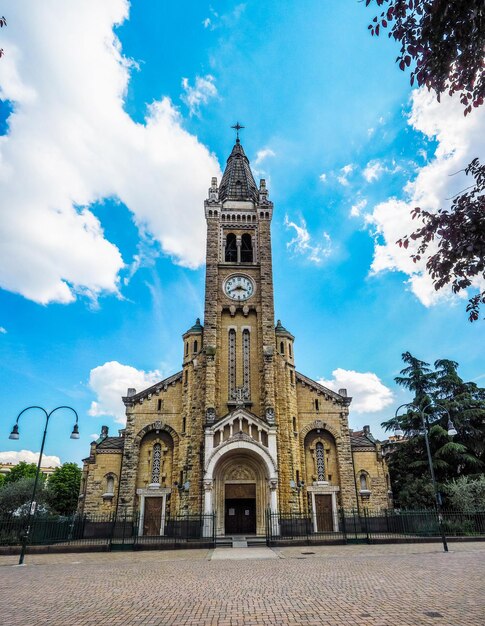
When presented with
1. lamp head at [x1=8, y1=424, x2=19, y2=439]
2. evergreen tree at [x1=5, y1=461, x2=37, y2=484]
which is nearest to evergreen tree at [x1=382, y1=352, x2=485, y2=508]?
lamp head at [x1=8, y1=424, x2=19, y2=439]

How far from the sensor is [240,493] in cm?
2967

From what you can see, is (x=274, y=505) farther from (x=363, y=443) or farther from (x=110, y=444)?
(x=110, y=444)

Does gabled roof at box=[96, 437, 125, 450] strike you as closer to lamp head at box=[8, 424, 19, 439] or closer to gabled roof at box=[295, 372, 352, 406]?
lamp head at box=[8, 424, 19, 439]

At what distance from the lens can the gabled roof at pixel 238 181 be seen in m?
39.3

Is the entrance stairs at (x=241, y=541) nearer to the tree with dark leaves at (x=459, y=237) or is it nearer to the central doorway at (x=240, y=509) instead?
the central doorway at (x=240, y=509)

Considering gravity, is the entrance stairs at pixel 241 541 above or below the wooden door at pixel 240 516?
below

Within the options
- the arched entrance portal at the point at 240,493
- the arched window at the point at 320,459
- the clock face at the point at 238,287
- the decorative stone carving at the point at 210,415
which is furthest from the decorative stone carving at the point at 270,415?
the clock face at the point at 238,287

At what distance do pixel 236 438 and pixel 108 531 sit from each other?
10712mm

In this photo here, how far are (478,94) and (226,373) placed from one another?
2779cm

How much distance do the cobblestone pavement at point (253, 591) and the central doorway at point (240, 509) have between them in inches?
466

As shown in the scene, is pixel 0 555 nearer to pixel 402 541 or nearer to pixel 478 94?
pixel 402 541

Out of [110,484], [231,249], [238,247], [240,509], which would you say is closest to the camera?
[240,509]

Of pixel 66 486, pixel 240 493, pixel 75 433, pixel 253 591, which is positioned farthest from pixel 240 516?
pixel 66 486

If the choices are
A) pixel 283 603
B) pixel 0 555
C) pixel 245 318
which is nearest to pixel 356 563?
pixel 283 603
